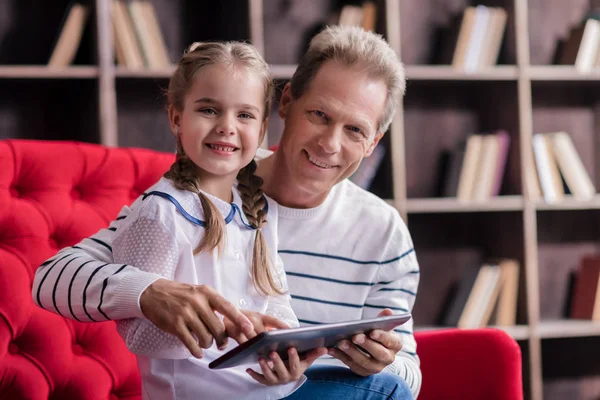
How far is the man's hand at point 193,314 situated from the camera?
3.18 feet

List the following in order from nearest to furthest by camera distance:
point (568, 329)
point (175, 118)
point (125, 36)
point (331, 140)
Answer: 1. point (175, 118)
2. point (331, 140)
3. point (125, 36)
4. point (568, 329)

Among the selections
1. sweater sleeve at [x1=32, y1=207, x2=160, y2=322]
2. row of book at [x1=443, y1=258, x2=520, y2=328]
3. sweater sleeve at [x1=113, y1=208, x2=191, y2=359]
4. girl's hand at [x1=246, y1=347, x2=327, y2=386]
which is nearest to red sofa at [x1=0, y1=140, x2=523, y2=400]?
sweater sleeve at [x1=32, y1=207, x2=160, y2=322]

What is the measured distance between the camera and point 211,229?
1.18 meters

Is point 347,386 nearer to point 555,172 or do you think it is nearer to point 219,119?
point 219,119

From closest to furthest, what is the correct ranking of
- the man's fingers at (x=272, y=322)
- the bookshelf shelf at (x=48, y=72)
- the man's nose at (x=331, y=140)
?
the man's fingers at (x=272, y=322) → the man's nose at (x=331, y=140) → the bookshelf shelf at (x=48, y=72)

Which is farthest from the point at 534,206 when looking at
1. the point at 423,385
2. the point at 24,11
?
the point at 24,11

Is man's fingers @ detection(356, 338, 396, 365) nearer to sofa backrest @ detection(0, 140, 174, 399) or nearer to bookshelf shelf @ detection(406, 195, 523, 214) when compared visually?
sofa backrest @ detection(0, 140, 174, 399)

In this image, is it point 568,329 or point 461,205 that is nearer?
point 461,205

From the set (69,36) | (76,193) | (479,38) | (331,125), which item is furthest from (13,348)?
(479,38)

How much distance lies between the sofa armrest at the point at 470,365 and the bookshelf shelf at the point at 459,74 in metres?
1.38

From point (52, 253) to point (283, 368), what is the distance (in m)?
0.70

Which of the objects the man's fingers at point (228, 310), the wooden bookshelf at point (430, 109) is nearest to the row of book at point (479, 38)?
the wooden bookshelf at point (430, 109)

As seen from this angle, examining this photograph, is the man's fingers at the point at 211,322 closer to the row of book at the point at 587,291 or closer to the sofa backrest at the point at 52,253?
the sofa backrest at the point at 52,253

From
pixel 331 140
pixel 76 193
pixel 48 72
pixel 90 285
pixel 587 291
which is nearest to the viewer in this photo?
pixel 90 285
